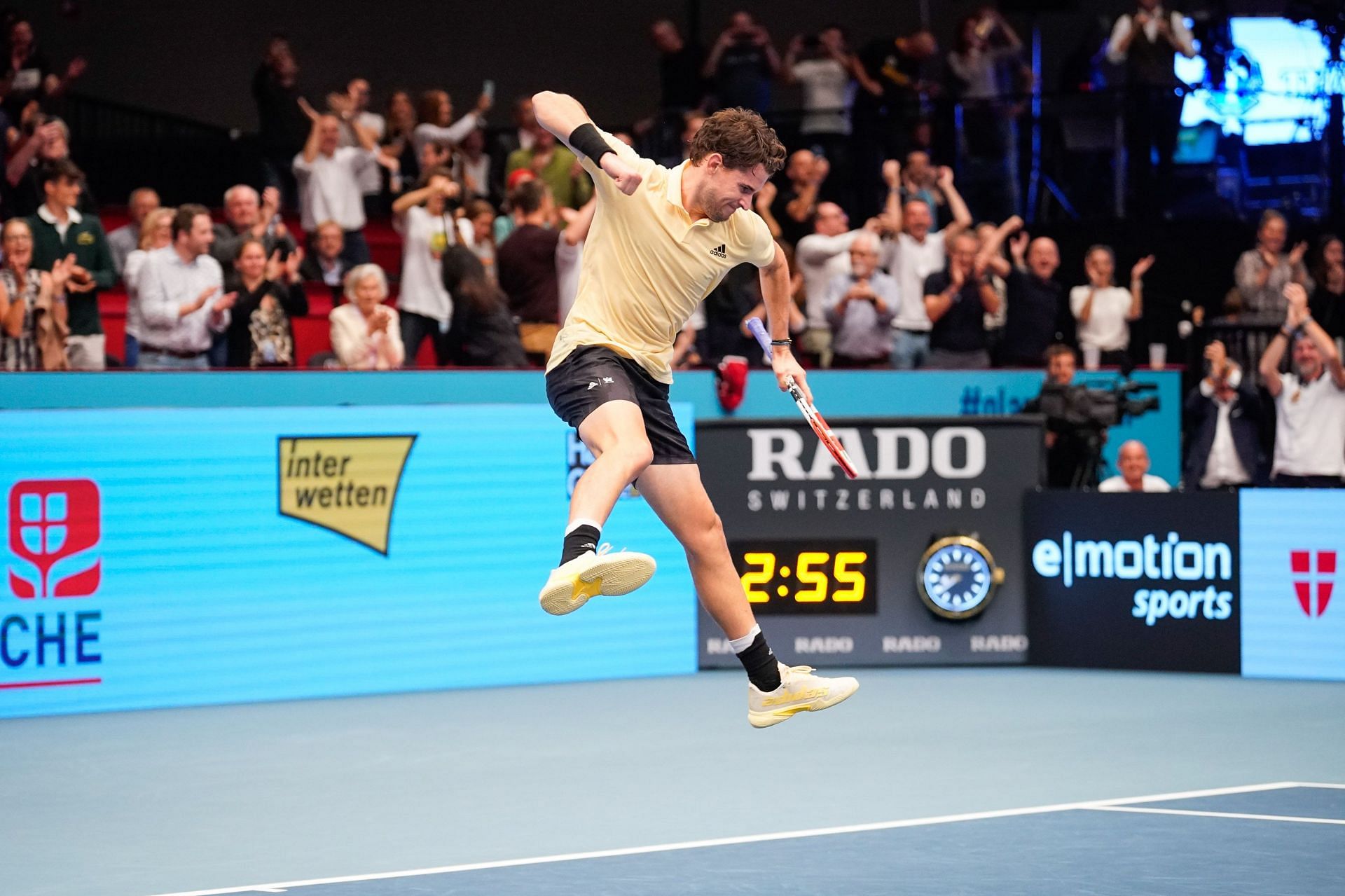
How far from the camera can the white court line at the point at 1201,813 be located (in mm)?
8258

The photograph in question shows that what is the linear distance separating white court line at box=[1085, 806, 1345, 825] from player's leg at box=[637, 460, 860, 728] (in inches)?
68.3

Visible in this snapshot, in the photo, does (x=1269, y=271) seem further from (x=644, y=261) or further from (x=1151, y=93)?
(x=644, y=261)

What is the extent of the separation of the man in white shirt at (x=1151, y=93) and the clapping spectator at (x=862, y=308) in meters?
4.52

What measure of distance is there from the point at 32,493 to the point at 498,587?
3068 millimetres

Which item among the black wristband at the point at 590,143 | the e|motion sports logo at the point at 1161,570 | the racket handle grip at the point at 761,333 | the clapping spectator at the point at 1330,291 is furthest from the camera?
the clapping spectator at the point at 1330,291

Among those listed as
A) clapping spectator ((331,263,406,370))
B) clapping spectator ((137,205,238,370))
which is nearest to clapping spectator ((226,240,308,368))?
clapping spectator ((137,205,238,370))

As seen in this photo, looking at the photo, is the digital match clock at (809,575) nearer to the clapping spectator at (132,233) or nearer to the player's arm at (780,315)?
the clapping spectator at (132,233)

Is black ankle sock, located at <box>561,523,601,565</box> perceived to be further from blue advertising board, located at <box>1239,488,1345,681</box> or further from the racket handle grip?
blue advertising board, located at <box>1239,488,1345,681</box>

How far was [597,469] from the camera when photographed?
6.57m

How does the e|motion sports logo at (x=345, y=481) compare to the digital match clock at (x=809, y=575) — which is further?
the digital match clock at (x=809, y=575)

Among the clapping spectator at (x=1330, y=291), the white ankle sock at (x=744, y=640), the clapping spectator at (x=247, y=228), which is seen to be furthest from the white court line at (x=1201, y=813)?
the clapping spectator at (x=1330, y=291)

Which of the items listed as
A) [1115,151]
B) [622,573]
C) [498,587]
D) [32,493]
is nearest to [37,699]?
[32,493]

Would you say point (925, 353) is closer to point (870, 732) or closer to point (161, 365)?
point (870, 732)

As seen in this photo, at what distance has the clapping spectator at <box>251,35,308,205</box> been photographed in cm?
1672
